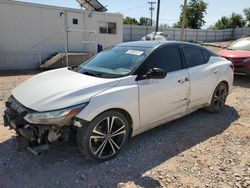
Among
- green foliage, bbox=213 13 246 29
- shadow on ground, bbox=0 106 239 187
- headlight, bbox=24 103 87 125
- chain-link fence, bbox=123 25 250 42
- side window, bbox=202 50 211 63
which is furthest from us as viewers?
green foliage, bbox=213 13 246 29

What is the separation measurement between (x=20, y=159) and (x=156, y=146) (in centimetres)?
199

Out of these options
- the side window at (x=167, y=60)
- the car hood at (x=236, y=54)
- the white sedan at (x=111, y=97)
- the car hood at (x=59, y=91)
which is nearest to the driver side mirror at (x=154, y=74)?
the white sedan at (x=111, y=97)

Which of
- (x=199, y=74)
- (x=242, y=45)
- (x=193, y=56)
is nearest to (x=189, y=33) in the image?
(x=242, y=45)

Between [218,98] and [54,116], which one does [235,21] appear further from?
[54,116]

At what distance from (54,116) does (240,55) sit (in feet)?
25.4

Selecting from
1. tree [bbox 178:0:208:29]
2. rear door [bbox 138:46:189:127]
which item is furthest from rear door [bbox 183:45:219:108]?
tree [bbox 178:0:208:29]

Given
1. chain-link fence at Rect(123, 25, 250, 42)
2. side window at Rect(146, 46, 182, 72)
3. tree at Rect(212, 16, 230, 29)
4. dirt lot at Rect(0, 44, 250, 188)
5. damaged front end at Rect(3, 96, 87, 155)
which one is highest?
tree at Rect(212, 16, 230, 29)

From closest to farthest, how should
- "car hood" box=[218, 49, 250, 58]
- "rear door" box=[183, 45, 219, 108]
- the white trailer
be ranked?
"rear door" box=[183, 45, 219, 108] → "car hood" box=[218, 49, 250, 58] → the white trailer

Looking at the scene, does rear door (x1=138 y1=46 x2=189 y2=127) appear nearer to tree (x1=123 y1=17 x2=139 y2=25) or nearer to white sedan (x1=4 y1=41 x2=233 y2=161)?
white sedan (x1=4 y1=41 x2=233 y2=161)

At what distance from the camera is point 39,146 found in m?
3.12

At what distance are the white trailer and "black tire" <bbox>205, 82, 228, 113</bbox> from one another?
8627 mm

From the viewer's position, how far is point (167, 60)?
4.23 metres

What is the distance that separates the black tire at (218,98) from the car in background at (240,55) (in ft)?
11.6

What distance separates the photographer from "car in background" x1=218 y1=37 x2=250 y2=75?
8578 millimetres
